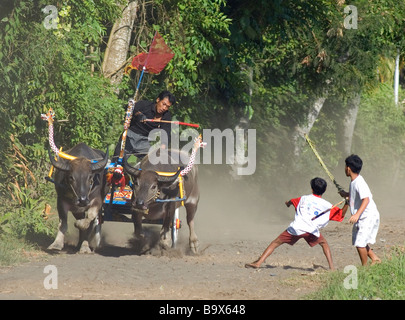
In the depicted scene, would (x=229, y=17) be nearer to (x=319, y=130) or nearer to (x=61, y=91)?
(x=61, y=91)

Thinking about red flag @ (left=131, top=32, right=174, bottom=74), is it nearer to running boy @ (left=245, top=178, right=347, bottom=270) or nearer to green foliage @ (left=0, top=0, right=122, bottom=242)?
green foliage @ (left=0, top=0, right=122, bottom=242)

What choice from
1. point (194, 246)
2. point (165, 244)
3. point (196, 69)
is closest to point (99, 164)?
point (165, 244)

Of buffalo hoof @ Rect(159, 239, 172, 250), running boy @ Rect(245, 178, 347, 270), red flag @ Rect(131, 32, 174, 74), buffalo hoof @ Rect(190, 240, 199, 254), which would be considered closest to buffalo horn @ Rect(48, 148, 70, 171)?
buffalo hoof @ Rect(159, 239, 172, 250)

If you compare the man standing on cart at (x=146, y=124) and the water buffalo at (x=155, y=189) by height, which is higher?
the man standing on cart at (x=146, y=124)

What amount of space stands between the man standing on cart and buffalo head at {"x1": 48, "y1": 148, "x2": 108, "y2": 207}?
110cm

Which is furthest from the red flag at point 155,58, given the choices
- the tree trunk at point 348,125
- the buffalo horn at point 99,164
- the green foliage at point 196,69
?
the tree trunk at point 348,125

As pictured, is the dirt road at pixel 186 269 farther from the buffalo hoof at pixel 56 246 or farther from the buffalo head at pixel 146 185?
the buffalo head at pixel 146 185

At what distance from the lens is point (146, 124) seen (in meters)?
13.5

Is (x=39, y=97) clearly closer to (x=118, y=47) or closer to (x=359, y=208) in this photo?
(x=118, y=47)

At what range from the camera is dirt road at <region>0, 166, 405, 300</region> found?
9.64 meters

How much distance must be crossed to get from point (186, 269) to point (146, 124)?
2987mm

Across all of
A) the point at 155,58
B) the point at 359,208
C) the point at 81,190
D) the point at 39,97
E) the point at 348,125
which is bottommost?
the point at 359,208

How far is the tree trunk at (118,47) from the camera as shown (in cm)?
1839

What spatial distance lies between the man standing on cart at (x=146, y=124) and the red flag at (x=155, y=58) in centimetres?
159
